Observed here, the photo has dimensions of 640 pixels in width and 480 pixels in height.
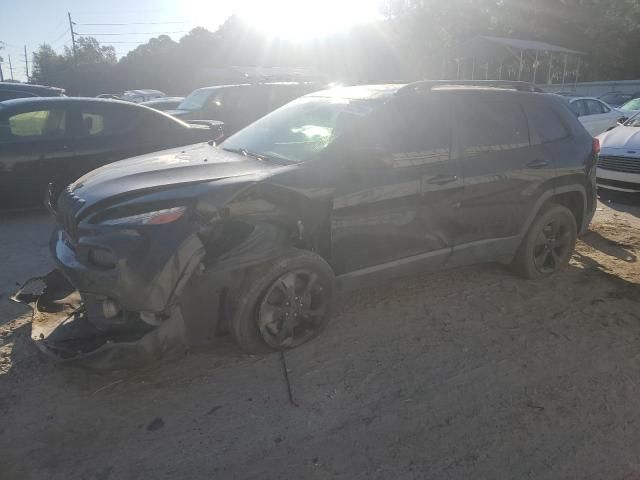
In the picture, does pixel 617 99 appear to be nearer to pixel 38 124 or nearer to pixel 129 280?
pixel 38 124

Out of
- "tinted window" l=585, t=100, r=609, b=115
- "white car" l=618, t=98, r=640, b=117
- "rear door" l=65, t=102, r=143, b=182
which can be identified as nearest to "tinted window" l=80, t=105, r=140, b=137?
"rear door" l=65, t=102, r=143, b=182

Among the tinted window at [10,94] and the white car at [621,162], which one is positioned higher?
the tinted window at [10,94]

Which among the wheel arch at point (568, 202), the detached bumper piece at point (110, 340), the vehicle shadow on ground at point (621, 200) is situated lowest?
the vehicle shadow on ground at point (621, 200)

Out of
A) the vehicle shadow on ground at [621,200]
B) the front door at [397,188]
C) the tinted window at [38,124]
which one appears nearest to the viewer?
the front door at [397,188]

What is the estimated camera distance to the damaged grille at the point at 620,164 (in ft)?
26.6

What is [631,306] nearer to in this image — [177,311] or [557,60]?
[177,311]

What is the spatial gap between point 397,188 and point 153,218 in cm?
171

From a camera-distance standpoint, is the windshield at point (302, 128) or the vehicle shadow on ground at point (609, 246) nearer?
the windshield at point (302, 128)

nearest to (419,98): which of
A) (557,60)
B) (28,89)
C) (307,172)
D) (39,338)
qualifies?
(307,172)

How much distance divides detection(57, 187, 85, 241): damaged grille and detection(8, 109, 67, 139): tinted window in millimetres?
3661

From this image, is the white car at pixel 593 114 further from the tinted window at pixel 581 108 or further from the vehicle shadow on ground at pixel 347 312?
the vehicle shadow on ground at pixel 347 312

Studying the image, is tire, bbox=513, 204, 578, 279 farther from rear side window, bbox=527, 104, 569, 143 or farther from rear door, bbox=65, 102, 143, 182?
Answer: rear door, bbox=65, 102, 143, 182

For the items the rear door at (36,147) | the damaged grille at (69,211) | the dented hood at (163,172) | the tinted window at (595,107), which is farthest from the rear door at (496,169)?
the tinted window at (595,107)

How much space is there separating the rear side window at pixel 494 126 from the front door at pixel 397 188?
241mm
